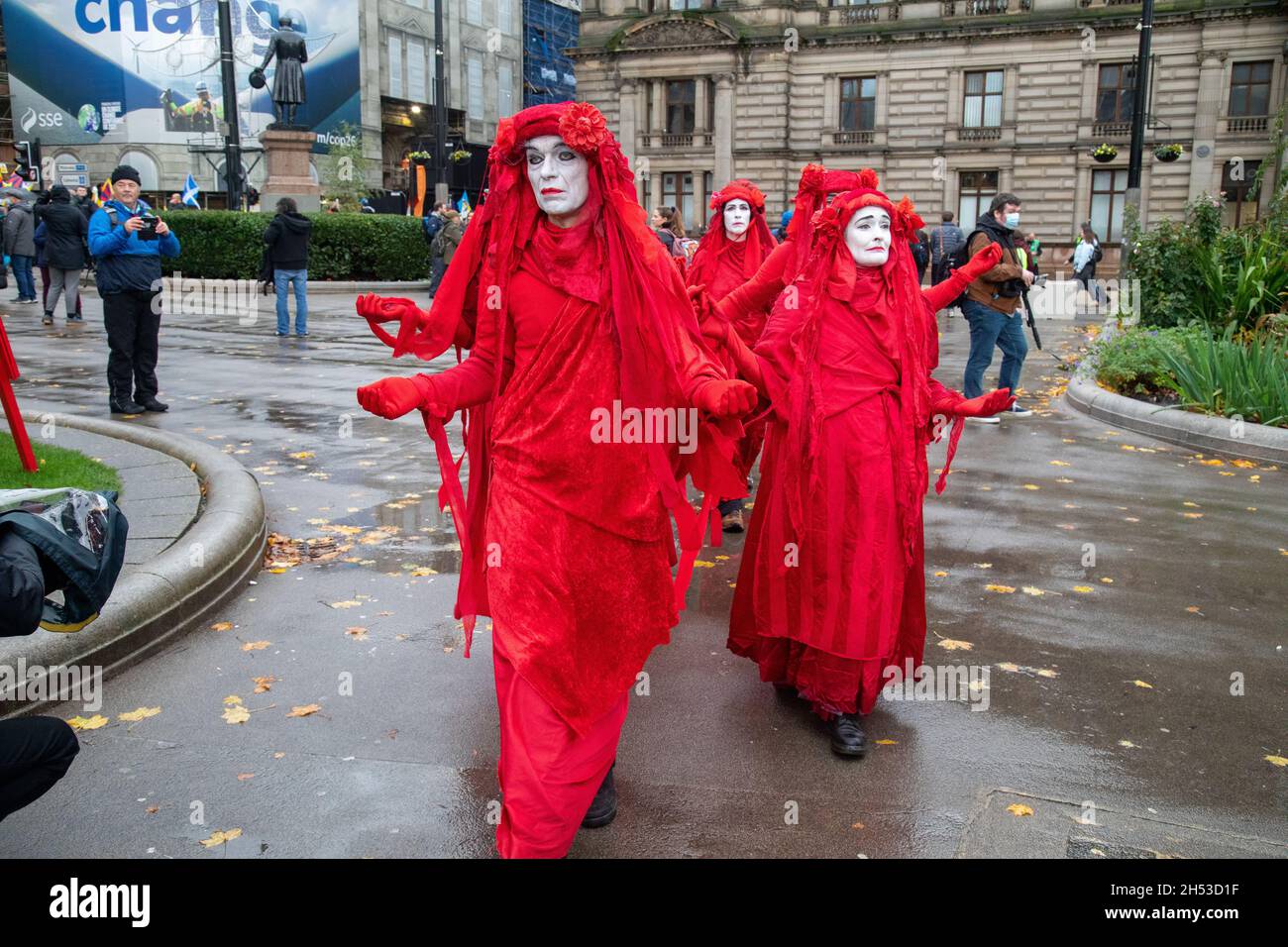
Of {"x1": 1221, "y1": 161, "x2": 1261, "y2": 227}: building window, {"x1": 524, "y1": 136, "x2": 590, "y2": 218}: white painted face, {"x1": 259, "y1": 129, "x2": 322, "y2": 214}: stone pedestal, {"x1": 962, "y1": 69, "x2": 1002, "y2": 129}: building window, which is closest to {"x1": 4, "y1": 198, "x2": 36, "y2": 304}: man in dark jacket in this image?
{"x1": 259, "y1": 129, "x2": 322, "y2": 214}: stone pedestal

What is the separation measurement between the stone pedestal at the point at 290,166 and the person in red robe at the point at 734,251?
18.7 meters

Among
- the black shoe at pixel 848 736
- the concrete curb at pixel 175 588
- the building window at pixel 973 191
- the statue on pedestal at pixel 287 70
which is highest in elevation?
the statue on pedestal at pixel 287 70

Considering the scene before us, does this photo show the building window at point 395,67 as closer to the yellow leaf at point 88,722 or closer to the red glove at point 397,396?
the yellow leaf at point 88,722

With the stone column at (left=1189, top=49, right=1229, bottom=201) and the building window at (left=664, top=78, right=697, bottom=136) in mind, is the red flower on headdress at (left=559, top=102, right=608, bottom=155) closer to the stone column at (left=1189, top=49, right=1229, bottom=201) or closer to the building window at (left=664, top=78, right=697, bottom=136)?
the stone column at (left=1189, top=49, right=1229, bottom=201)

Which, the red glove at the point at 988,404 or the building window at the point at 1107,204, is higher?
the building window at the point at 1107,204

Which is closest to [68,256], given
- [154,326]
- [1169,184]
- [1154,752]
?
[154,326]

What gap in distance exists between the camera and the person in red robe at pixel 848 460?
4.25 meters

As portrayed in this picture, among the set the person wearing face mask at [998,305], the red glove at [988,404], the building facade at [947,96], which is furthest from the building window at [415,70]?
the red glove at [988,404]

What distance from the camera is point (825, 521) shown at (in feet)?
14.1

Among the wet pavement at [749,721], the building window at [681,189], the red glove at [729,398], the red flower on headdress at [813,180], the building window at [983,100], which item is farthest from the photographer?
the building window at [681,189]

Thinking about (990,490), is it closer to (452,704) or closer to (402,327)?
(452,704)

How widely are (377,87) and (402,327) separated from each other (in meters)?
55.6

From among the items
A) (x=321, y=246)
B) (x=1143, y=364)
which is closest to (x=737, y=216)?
(x=1143, y=364)

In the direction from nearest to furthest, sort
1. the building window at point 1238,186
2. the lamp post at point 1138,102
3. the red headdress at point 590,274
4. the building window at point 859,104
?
the red headdress at point 590,274
the lamp post at point 1138,102
the building window at point 1238,186
the building window at point 859,104
